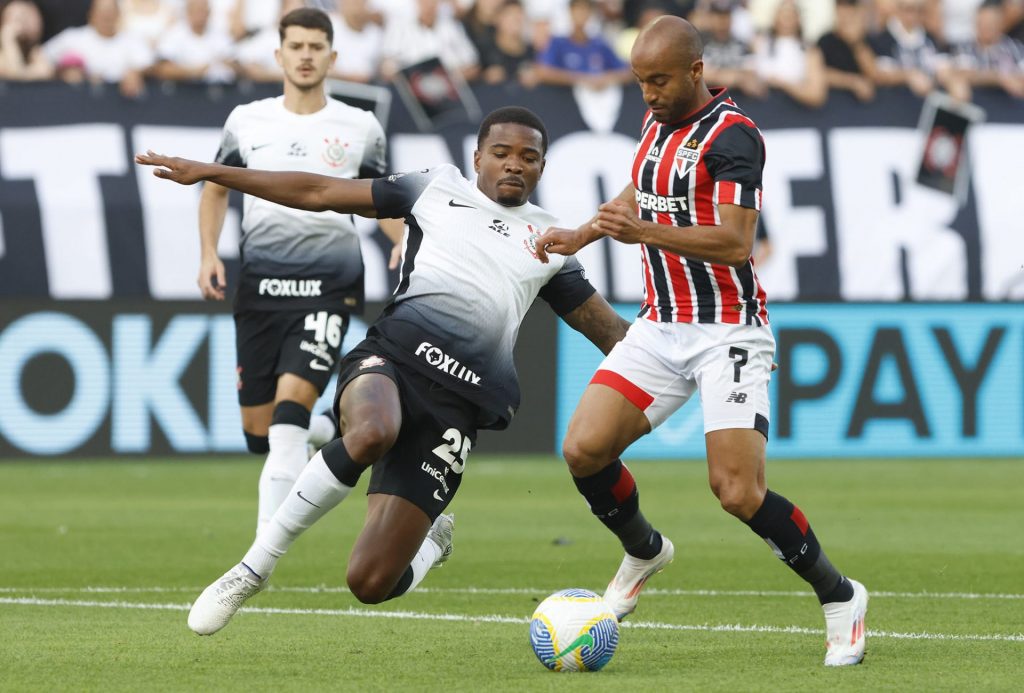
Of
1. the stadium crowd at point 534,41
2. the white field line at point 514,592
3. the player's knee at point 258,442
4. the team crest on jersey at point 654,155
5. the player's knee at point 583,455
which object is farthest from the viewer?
the stadium crowd at point 534,41

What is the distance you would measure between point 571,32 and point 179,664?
12642 millimetres

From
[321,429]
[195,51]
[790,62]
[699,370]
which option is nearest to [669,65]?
[699,370]

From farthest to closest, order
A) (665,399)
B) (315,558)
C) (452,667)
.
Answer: (315,558) < (665,399) < (452,667)

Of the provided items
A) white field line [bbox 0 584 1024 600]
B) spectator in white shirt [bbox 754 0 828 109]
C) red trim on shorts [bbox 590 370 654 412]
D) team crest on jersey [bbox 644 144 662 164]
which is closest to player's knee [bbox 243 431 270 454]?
white field line [bbox 0 584 1024 600]

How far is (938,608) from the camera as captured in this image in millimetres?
8086

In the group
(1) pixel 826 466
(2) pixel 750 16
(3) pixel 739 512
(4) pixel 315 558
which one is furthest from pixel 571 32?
(3) pixel 739 512

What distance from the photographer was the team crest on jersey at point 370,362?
688 centimetres

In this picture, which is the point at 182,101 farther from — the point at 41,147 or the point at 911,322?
the point at 911,322

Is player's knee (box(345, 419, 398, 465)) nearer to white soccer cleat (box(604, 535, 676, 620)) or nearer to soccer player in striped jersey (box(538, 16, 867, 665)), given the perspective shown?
soccer player in striped jersey (box(538, 16, 867, 665))

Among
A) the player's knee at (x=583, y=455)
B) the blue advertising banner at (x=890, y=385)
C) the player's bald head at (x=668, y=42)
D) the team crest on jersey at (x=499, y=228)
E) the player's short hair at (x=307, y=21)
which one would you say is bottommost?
the blue advertising banner at (x=890, y=385)

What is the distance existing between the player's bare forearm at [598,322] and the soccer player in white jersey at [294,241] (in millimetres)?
1928

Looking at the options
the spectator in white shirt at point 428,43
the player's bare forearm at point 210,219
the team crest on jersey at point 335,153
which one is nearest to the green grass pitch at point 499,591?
the player's bare forearm at point 210,219

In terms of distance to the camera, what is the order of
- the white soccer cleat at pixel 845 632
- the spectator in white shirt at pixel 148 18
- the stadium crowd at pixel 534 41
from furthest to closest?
the spectator in white shirt at pixel 148 18, the stadium crowd at pixel 534 41, the white soccer cleat at pixel 845 632

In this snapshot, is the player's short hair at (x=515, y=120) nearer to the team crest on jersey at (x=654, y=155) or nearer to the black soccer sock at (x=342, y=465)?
the team crest on jersey at (x=654, y=155)
